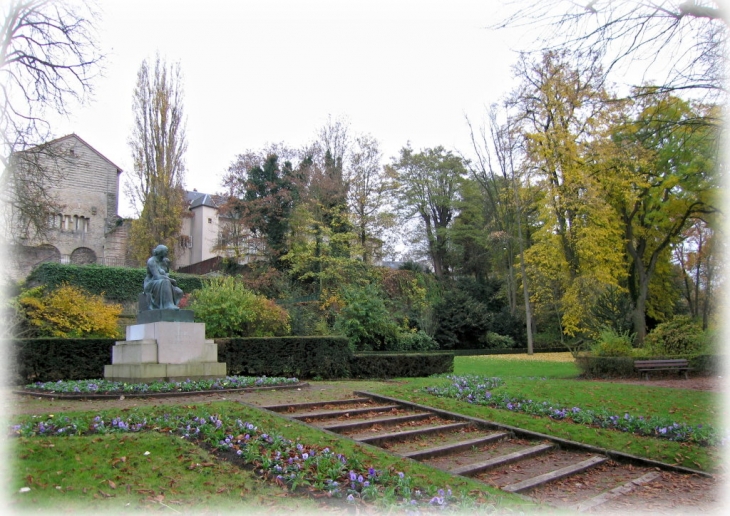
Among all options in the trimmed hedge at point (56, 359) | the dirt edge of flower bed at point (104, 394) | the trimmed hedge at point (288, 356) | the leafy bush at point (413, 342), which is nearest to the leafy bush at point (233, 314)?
the trimmed hedge at point (288, 356)

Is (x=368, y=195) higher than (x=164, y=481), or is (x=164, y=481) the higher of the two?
(x=368, y=195)

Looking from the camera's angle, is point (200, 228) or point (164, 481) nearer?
point (164, 481)

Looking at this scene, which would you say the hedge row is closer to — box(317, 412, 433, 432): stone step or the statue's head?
the statue's head

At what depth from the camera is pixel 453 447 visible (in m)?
7.29

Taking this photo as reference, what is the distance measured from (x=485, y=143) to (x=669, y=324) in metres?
17.4

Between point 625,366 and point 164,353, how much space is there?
14.0 m

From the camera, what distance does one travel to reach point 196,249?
48.6 metres

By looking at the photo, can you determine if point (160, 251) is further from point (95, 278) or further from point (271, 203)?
point (271, 203)

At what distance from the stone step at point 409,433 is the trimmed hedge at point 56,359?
8832 mm

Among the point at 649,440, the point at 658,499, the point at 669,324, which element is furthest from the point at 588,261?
the point at 658,499

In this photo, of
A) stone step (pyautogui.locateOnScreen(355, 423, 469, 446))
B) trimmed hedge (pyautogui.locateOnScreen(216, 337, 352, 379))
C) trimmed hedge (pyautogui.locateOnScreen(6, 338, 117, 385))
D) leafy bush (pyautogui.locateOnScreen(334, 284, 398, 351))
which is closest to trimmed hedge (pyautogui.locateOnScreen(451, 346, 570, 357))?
leafy bush (pyautogui.locateOnScreen(334, 284, 398, 351))

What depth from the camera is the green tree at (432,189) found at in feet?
134

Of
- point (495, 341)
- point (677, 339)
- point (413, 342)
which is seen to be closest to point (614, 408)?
point (677, 339)

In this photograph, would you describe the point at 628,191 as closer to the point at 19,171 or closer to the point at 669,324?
the point at 669,324
